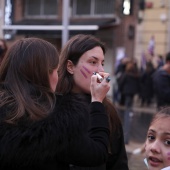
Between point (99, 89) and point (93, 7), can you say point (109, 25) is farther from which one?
point (99, 89)

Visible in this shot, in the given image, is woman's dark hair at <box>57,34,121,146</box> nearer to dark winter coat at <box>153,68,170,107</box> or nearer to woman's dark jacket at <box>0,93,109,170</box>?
woman's dark jacket at <box>0,93,109,170</box>

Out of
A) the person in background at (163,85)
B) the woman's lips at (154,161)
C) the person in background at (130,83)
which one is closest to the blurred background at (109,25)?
the person in background at (130,83)

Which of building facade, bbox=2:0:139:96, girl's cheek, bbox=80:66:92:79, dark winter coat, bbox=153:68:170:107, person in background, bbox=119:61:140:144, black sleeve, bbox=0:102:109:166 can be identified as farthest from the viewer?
building facade, bbox=2:0:139:96

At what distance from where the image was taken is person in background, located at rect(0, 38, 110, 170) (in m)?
2.16

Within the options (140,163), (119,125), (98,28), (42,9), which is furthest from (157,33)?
(119,125)

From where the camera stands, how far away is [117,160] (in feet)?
9.64

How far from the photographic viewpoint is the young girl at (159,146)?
2156 millimetres

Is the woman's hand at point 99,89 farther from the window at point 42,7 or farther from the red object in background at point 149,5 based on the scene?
the window at point 42,7

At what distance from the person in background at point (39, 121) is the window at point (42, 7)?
72.4ft

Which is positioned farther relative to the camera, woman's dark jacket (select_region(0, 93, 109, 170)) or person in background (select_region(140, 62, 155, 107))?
person in background (select_region(140, 62, 155, 107))

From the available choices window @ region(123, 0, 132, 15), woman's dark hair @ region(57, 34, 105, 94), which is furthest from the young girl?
window @ region(123, 0, 132, 15)

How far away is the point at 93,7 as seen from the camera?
23.2 m

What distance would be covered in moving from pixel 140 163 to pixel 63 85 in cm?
511

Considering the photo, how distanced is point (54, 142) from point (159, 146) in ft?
1.47
